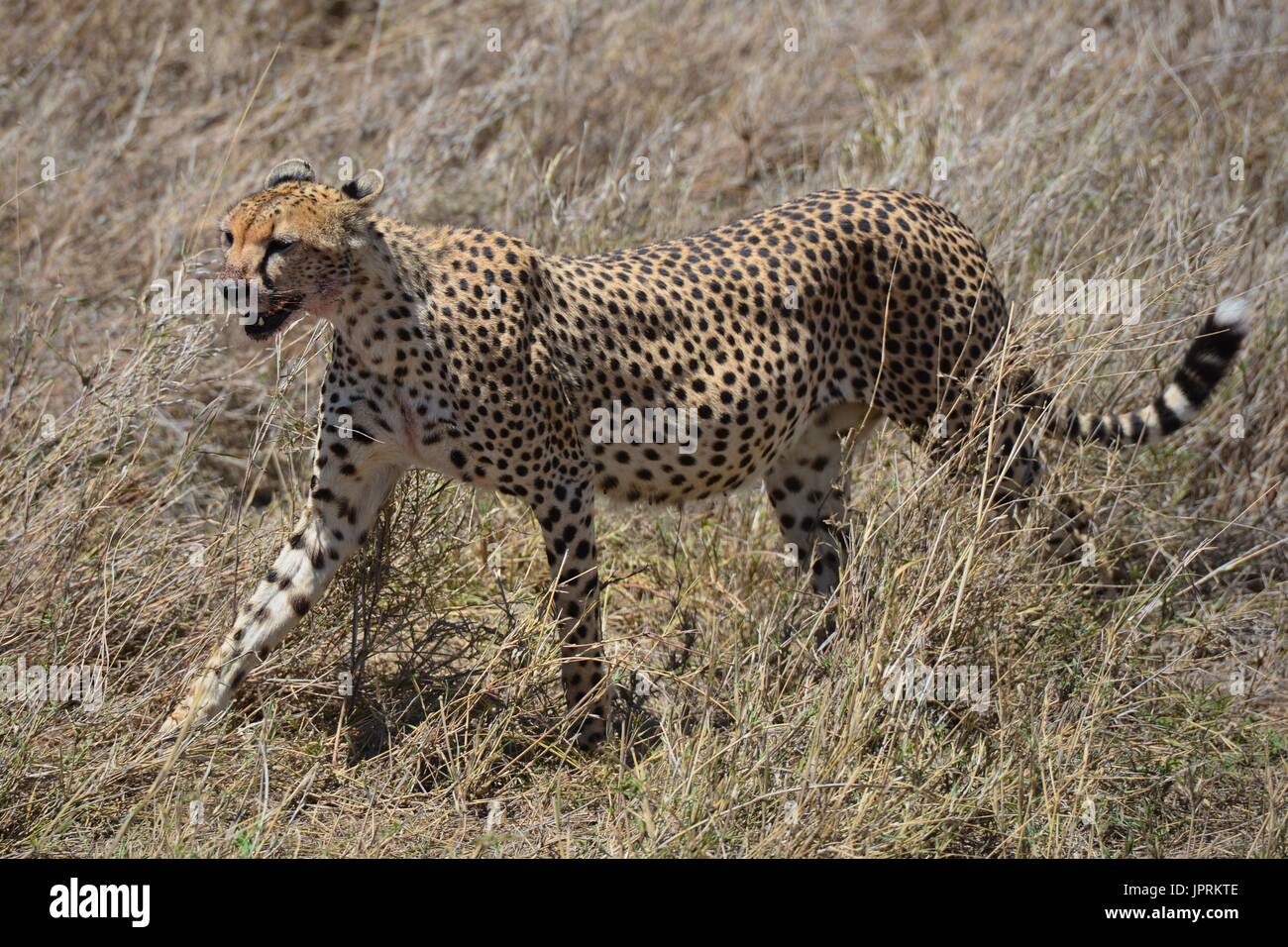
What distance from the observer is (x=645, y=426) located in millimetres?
4500

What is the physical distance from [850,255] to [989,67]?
3.69 m

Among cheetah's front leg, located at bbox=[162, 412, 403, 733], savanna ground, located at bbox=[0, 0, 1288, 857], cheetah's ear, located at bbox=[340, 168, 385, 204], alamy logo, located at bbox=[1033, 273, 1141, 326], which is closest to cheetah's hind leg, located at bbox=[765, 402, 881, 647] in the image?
savanna ground, located at bbox=[0, 0, 1288, 857]

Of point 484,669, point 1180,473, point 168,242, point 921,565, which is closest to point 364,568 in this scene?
point 484,669

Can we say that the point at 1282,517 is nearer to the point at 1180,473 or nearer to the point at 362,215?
the point at 1180,473

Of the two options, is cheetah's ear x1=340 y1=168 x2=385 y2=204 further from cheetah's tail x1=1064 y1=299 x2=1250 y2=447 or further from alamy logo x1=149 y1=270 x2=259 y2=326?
cheetah's tail x1=1064 y1=299 x2=1250 y2=447

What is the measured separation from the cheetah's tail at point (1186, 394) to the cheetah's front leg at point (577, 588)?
1.61 metres

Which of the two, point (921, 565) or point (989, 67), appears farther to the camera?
point (989, 67)

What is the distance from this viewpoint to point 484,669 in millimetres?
4289

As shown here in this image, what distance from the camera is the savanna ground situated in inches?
154

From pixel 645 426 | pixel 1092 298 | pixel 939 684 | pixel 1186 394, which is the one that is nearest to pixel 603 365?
pixel 645 426

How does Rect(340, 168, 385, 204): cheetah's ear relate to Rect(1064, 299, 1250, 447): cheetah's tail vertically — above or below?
above
